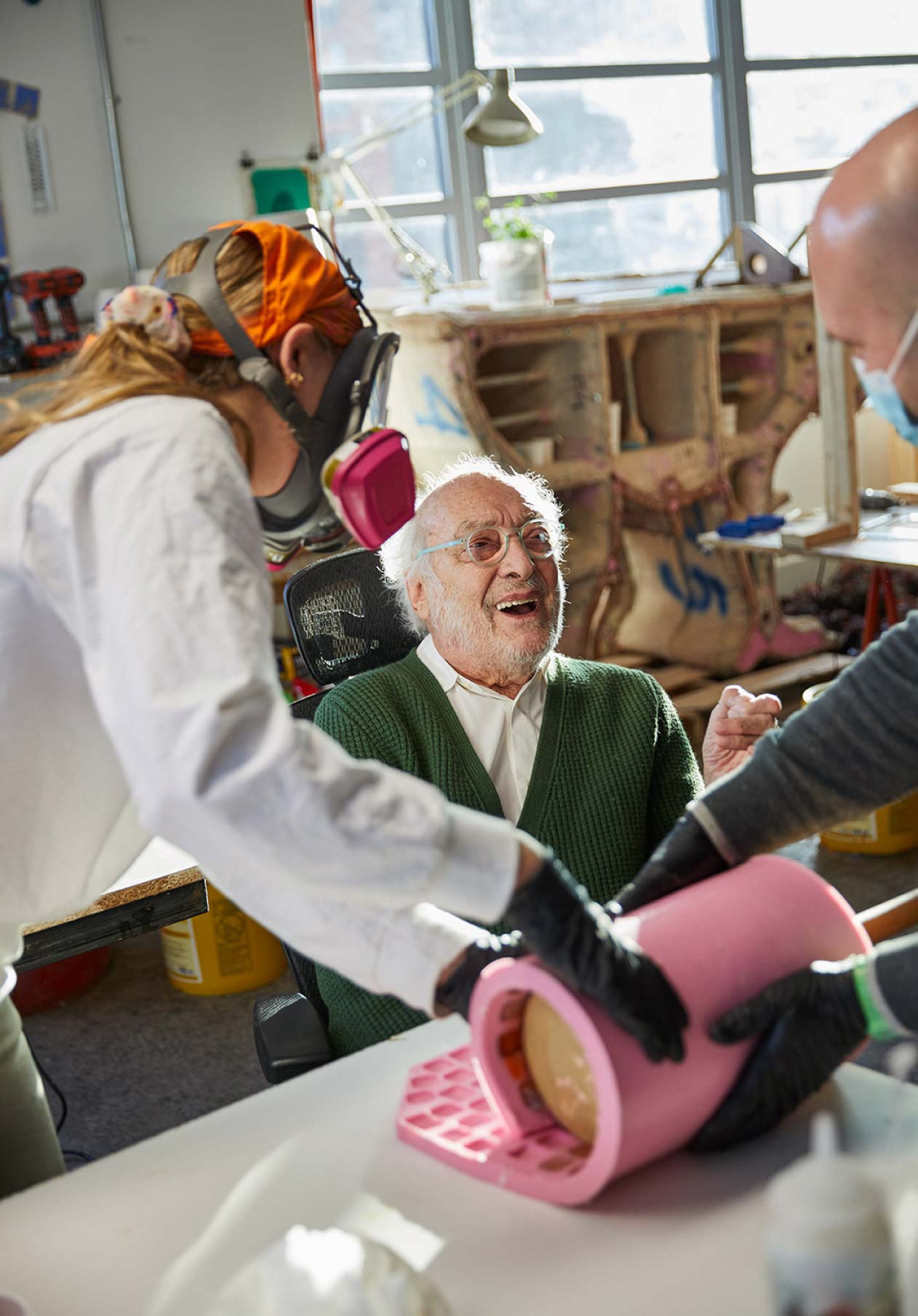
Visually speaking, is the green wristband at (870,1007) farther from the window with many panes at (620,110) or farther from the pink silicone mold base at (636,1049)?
the window with many panes at (620,110)

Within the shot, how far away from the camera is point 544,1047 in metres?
1.32

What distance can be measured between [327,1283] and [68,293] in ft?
11.8

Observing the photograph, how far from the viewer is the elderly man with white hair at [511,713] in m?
2.06

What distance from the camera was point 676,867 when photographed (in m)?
1.48

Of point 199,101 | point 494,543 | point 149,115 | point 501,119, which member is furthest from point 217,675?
point 501,119

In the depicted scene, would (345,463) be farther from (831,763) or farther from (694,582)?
(694,582)

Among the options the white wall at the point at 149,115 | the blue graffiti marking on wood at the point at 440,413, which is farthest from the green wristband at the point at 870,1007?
the white wall at the point at 149,115

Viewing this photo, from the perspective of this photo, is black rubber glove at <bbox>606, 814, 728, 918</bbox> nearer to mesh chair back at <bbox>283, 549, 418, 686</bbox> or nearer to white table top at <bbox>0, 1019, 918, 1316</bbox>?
white table top at <bbox>0, 1019, 918, 1316</bbox>

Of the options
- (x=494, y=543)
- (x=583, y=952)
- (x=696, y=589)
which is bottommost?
(x=696, y=589)

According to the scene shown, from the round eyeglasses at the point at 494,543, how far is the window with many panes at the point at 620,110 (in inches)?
148

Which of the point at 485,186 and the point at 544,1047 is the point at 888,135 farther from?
the point at 485,186

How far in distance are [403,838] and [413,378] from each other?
A: 11.6ft

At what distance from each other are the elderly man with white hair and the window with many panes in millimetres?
3741

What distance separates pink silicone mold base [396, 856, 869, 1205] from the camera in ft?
3.94
